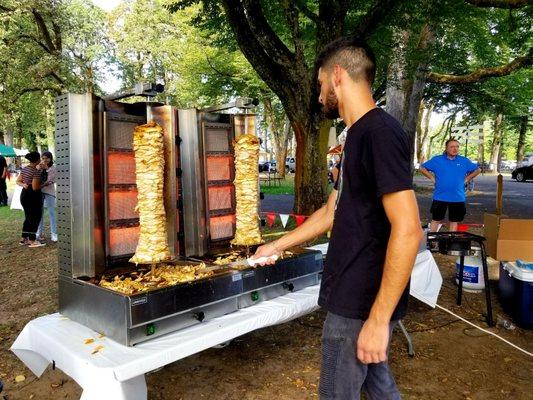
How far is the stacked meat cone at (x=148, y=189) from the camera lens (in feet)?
9.35

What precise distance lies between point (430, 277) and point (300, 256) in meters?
2.06

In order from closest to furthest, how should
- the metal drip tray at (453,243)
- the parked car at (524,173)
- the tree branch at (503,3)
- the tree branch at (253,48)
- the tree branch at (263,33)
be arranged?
the metal drip tray at (453,243), the tree branch at (263,33), the tree branch at (253,48), the tree branch at (503,3), the parked car at (524,173)

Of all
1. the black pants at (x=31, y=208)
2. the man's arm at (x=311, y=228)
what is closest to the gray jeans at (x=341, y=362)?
the man's arm at (x=311, y=228)

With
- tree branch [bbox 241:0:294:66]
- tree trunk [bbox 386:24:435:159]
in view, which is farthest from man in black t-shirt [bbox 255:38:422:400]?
tree trunk [bbox 386:24:435:159]

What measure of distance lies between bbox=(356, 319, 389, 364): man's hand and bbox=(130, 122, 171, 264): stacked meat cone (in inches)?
62.0

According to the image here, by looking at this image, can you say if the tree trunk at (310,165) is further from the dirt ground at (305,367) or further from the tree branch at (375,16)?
the dirt ground at (305,367)

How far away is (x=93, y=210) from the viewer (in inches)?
110

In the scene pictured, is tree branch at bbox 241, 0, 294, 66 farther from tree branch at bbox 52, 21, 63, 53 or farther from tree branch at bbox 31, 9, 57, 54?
tree branch at bbox 52, 21, 63, 53

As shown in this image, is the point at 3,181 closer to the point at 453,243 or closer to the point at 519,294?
the point at 453,243

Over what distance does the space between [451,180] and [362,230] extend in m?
7.18

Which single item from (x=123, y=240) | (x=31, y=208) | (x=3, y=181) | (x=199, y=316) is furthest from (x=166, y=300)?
(x=3, y=181)

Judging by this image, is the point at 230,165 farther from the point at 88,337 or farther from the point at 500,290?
the point at 500,290

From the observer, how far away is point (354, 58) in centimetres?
184

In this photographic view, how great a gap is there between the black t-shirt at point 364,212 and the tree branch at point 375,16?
6.69 m
